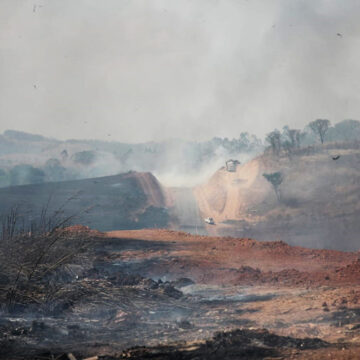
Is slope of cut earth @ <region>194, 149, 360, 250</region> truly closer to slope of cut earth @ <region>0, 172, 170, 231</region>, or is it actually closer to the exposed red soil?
slope of cut earth @ <region>0, 172, 170, 231</region>

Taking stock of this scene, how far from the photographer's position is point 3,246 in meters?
10.3

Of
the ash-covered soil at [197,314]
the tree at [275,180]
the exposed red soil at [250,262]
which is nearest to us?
the ash-covered soil at [197,314]

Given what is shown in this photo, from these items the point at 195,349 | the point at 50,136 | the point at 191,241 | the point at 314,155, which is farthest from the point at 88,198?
the point at 50,136

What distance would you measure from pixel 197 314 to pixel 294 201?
28.8m

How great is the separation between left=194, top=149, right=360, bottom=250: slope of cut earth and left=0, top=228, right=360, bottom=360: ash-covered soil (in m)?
13.1

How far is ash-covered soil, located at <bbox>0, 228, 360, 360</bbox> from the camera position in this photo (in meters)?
7.72

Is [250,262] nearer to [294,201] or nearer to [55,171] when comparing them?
[294,201]

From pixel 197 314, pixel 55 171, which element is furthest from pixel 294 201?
pixel 55 171

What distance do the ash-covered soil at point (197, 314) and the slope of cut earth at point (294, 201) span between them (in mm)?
13073

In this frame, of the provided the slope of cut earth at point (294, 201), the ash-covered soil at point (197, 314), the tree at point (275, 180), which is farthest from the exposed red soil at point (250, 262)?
the tree at point (275, 180)

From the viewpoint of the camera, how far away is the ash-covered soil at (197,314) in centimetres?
772

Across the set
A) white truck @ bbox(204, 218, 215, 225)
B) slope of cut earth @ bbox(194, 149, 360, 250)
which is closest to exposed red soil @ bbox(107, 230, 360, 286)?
slope of cut earth @ bbox(194, 149, 360, 250)

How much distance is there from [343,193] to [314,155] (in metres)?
10.1

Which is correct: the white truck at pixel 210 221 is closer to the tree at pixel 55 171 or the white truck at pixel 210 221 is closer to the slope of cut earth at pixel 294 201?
the slope of cut earth at pixel 294 201
